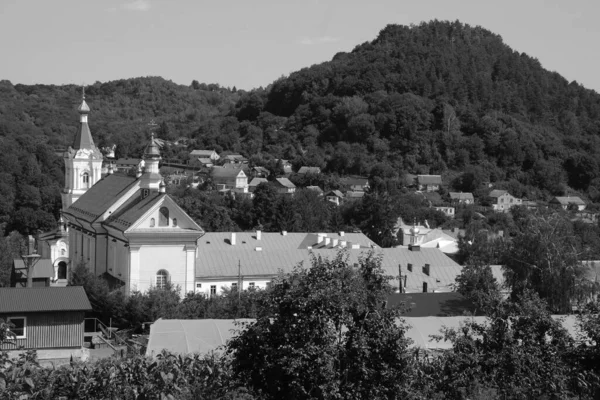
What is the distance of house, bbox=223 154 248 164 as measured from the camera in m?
114

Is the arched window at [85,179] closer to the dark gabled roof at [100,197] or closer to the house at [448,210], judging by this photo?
the dark gabled roof at [100,197]

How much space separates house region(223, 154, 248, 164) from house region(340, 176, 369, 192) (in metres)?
18.4

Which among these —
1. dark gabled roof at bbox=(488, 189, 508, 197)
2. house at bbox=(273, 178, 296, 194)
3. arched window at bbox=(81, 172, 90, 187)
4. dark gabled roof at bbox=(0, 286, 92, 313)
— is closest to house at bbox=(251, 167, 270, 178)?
house at bbox=(273, 178, 296, 194)

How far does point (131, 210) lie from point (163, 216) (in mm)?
2322

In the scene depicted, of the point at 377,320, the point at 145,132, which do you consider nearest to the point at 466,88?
the point at 145,132

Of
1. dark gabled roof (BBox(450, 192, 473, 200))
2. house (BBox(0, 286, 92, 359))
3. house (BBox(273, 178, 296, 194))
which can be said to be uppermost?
house (BBox(273, 178, 296, 194))

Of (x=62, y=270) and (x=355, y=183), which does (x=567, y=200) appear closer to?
(x=355, y=183)

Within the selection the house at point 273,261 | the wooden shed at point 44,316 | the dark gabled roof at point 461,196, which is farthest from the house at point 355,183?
the wooden shed at point 44,316

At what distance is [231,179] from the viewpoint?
97.8 meters

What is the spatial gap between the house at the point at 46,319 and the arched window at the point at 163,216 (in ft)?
31.3

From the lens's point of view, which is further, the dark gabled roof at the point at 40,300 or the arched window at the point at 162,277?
the arched window at the point at 162,277

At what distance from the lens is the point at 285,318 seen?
12.6 meters

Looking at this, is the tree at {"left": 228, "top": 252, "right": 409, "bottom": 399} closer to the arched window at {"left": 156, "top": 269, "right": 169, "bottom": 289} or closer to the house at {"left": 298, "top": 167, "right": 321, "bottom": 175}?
the arched window at {"left": 156, "top": 269, "right": 169, "bottom": 289}

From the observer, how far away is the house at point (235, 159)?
4493 inches
